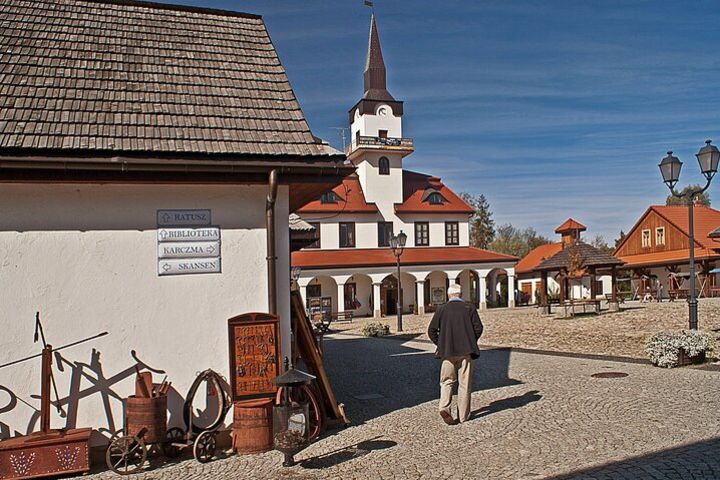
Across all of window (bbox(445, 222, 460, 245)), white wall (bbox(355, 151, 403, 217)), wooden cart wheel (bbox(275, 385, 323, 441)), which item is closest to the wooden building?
window (bbox(445, 222, 460, 245))

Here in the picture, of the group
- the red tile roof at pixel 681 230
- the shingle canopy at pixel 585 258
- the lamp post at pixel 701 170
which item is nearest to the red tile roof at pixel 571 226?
the red tile roof at pixel 681 230

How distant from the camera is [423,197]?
152ft

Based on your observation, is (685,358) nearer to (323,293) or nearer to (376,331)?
(376,331)

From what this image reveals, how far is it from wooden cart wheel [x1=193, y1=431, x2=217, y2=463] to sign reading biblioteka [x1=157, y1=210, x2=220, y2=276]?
1.80 m

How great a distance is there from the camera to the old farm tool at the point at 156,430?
6.52 metres

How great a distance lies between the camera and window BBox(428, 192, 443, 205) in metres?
46.2

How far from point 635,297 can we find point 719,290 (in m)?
6.10

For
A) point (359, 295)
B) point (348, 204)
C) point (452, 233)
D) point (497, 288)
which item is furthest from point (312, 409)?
point (497, 288)

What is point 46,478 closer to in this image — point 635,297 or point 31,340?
point 31,340

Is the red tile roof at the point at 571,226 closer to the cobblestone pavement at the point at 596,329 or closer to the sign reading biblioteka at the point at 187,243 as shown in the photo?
the cobblestone pavement at the point at 596,329

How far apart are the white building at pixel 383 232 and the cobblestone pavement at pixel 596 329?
12.8 meters

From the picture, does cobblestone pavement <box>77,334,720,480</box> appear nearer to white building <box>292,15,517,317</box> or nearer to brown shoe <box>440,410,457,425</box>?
brown shoe <box>440,410,457,425</box>

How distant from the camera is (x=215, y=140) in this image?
24.9 feet

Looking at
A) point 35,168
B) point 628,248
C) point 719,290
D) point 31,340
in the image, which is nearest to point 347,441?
point 31,340
